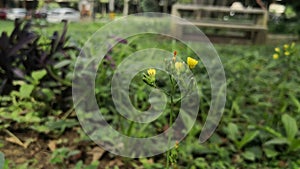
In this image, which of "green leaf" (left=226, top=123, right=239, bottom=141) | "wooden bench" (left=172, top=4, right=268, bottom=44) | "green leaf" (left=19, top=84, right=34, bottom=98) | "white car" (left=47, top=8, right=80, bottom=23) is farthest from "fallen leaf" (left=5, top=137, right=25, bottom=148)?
"wooden bench" (left=172, top=4, right=268, bottom=44)

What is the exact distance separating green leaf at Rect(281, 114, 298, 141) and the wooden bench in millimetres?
3301

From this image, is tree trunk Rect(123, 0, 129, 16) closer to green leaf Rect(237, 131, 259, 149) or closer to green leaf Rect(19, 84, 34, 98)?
green leaf Rect(19, 84, 34, 98)

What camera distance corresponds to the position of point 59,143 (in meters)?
1.20

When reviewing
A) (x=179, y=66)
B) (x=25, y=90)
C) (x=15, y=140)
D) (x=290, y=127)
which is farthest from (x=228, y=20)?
(x=179, y=66)

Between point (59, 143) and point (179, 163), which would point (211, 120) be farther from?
point (59, 143)

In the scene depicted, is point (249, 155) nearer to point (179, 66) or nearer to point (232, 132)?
point (232, 132)

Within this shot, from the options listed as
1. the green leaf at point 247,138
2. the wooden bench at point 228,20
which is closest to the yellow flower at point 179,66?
the green leaf at point 247,138

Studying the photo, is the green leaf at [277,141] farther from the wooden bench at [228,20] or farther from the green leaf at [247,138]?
the wooden bench at [228,20]

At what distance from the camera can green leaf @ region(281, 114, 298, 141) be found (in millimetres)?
1261

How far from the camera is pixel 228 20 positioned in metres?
4.87

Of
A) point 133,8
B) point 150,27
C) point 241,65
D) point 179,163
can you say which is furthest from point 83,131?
point 241,65

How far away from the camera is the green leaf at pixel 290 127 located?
4.14 ft

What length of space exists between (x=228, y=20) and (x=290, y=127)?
3803 mm

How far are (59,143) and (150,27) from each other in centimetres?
77
